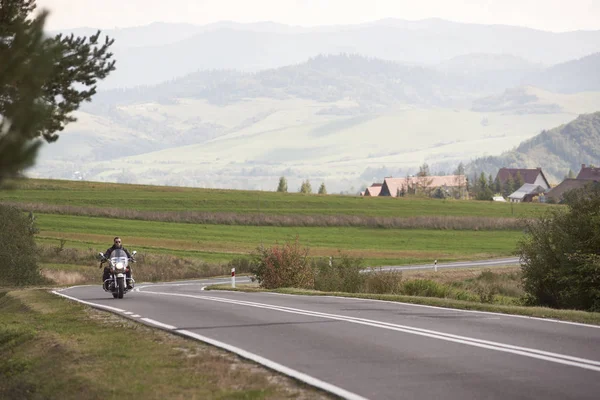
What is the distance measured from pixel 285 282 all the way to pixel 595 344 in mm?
23194

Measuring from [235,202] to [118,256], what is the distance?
76646 millimetres

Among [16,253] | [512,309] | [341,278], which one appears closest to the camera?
[512,309]

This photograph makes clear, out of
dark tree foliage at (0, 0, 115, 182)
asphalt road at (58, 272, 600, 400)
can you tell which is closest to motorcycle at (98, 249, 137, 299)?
asphalt road at (58, 272, 600, 400)

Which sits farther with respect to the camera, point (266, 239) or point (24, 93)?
point (266, 239)

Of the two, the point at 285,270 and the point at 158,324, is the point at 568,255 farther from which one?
the point at 285,270

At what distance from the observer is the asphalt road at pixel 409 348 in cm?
965

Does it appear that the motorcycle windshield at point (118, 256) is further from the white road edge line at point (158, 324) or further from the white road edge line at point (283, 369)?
the white road edge line at point (283, 369)

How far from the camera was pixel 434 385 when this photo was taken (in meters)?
9.73

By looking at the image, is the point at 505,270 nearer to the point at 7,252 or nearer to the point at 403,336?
the point at 7,252

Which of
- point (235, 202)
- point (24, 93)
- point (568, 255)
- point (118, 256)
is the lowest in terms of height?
point (118, 256)

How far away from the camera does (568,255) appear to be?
866 inches

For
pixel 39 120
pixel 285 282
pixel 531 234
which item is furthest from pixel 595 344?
pixel 285 282

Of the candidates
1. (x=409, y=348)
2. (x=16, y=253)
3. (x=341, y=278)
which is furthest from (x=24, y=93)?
(x=16, y=253)

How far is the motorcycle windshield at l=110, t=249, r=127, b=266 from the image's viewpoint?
25859 mm
